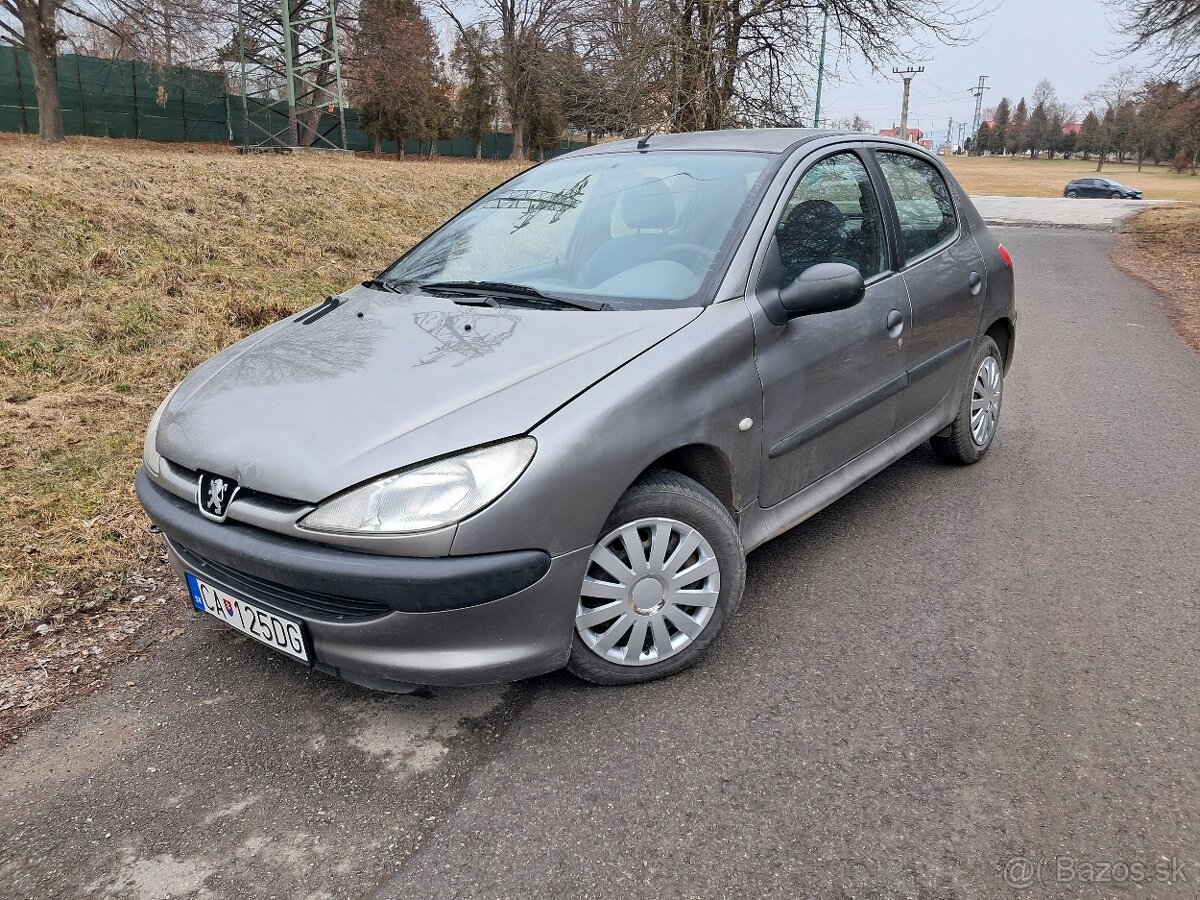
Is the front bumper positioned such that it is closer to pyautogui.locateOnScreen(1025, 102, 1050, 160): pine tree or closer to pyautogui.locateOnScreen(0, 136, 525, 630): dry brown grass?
pyautogui.locateOnScreen(0, 136, 525, 630): dry brown grass

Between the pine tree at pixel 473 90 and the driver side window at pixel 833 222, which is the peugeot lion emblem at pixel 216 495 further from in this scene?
the pine tree at pixel 473 90

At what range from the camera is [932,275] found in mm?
3932

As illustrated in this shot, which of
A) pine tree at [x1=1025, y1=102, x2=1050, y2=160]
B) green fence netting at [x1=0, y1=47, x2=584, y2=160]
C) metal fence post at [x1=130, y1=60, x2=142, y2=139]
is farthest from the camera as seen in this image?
pine tree at [x1=1025, y1=102, x2=1050, y2=160]

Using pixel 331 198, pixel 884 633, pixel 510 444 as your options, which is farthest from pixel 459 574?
pixel 331 198

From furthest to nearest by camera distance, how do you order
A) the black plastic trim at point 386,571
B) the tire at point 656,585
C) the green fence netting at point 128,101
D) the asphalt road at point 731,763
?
the green fence netting at point 128,101, the tire at point 656,585, the black plastic trim at point 386,571, the asphalt road at point 731,763

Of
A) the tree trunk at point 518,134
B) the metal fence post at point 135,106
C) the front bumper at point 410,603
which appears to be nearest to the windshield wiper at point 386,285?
the front bumper at point 410,603

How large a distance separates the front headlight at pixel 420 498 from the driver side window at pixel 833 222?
4.54 feet

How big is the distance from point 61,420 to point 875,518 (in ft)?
13.8

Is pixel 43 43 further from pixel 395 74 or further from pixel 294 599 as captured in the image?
pixel 294 599

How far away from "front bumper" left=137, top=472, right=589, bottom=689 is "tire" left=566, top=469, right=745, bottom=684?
12 cm

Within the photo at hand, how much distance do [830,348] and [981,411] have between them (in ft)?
5.86

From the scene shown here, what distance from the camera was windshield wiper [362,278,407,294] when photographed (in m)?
3.45

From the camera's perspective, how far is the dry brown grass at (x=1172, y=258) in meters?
9.80

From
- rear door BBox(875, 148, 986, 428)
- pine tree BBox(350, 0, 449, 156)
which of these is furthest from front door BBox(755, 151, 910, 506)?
pine tree BBox(350, 0, 449, 156)
